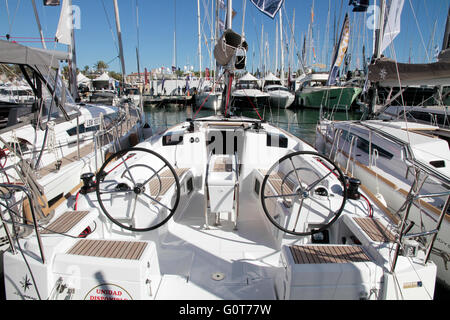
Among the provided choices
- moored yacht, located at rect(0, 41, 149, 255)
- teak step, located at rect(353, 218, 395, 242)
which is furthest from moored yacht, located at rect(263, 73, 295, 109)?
teak step, located at rect(353, 218, 395, 242)

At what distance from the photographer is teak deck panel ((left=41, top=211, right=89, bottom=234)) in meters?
2.12

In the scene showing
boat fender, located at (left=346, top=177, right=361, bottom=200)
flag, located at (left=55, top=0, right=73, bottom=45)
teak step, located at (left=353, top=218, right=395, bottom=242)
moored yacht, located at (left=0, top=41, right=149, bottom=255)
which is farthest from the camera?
flag, located at (left=55, top=0, right=73, bottom=45)

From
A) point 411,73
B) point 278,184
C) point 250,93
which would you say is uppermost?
point 250,93

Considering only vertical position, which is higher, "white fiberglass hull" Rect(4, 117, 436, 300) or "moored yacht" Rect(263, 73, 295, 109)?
"moored yacht" Rect(263, 73, 295, 109)

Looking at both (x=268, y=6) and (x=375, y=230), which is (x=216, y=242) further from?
(x=268, y=6)

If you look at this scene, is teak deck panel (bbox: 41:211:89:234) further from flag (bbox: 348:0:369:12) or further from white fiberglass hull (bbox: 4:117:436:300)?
flag (bbox: 348:0:369:12)

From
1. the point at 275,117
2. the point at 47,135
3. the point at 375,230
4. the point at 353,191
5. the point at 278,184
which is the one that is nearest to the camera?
the point at 375,230

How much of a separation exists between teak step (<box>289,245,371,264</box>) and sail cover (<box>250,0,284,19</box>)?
177 inches

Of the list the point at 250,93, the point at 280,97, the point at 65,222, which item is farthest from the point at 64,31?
the point at 280,97

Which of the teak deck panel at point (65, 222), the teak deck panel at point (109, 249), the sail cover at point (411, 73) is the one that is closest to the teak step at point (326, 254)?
the teak deck panel at point (109, 249)

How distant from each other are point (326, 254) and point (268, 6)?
4.66m

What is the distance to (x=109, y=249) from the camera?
6.34ft

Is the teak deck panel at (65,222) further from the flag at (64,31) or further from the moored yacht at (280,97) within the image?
the moored yacht at (280,97)

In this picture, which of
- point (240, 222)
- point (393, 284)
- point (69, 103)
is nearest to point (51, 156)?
point (69, 103)
